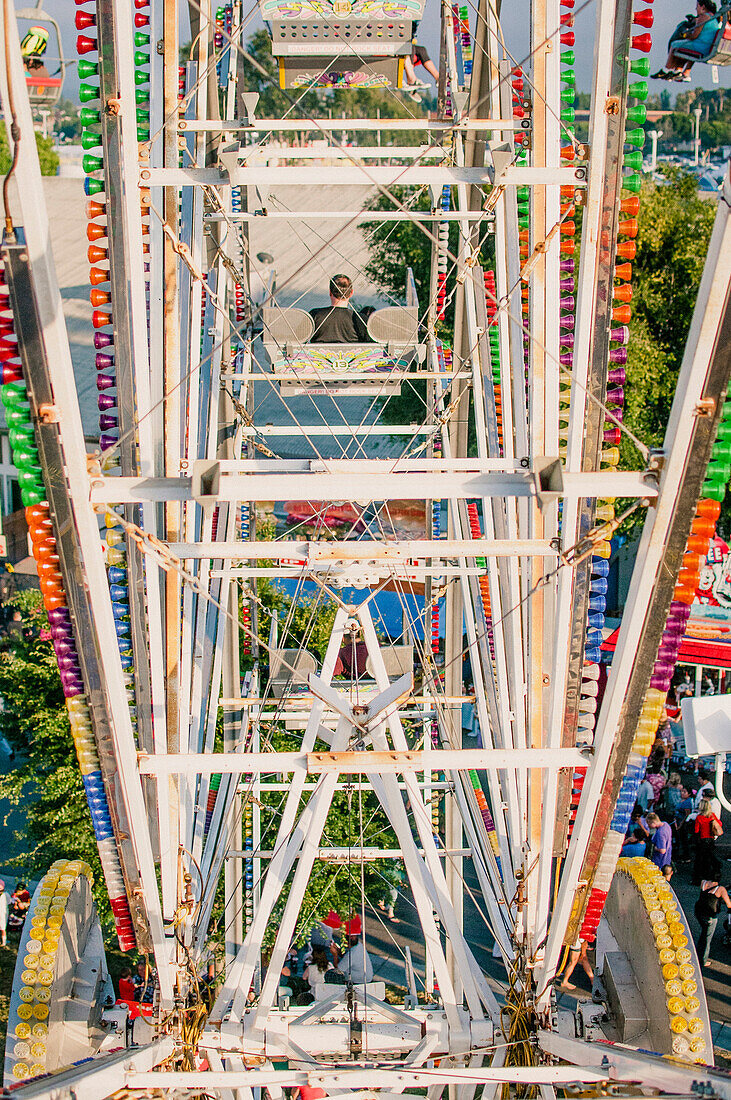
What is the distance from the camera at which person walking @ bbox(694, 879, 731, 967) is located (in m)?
10.5

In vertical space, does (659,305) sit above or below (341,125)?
below

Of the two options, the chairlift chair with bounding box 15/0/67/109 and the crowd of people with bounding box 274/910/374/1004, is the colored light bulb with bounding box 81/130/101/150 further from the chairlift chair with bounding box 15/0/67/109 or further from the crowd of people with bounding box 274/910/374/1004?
the crowd of people with bounding box 274/910/374/1004

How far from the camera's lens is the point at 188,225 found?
7.29m

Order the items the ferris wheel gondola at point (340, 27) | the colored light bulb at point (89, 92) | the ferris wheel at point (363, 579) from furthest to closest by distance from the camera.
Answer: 1. the ferris wheel gondola at point (340, 27)
2. the colored light bulb at point (89, 92)
3. the ferris wheel at point (363, 579)

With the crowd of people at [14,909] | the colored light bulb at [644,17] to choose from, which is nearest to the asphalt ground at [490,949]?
the crowd of people at [14,909]

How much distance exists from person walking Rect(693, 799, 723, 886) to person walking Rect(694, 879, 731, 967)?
12 centimetres

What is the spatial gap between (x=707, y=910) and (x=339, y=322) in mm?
6051

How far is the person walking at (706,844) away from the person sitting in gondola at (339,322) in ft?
18.3

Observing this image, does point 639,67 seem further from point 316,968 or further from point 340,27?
point 316,968

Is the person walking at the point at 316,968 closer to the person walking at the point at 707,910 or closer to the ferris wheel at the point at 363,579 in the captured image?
the ferris wheel at the point at 363,579

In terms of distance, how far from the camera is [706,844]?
35.9 ft

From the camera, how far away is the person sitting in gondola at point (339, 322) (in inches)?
397

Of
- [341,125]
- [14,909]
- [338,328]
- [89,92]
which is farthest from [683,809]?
[89,92]

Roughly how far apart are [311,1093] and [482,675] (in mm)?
2966
